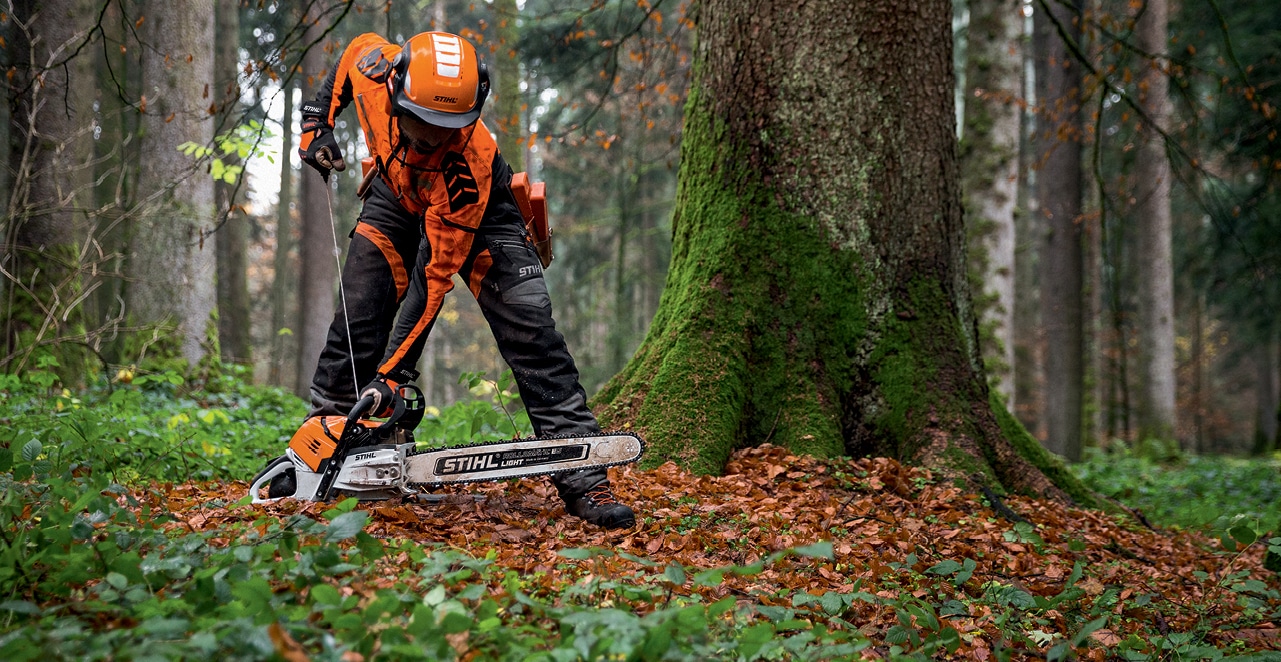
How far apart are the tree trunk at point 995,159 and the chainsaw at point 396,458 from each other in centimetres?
703

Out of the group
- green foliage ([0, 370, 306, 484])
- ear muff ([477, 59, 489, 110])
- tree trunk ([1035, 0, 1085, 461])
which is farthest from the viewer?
tree trunk ([1035, 0, 1085, 461])

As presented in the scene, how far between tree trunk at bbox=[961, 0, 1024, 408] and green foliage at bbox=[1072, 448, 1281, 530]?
1.62 metres

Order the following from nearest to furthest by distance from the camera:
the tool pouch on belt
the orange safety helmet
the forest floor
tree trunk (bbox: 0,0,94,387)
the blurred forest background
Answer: the forest floor → the orange safety helmet → the tool pouch on belt → the blurred forest background → tree trunk (bbox: 0,0,94,387)

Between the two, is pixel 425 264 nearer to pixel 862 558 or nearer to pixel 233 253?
pixel 862 558

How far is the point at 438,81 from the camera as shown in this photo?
10.6 ft

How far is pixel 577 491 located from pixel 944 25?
3.76m

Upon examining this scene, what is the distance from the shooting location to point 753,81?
5.10 metres

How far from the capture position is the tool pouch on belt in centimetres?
383

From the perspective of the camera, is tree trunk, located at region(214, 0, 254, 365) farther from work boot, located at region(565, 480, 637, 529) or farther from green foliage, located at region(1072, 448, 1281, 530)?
green foliage, located at region(1072, 448, 1281, 530)

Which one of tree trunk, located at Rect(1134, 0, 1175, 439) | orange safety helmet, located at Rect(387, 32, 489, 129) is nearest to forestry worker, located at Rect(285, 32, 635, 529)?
orange safety helmet, located at Rect(387, 32, 489, 129)

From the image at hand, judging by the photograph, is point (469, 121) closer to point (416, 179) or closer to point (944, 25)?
point (416, 179)

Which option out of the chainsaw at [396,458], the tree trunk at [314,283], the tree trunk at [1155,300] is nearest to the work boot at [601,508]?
the chainsaw at [396,458]

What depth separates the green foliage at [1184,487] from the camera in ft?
25.4

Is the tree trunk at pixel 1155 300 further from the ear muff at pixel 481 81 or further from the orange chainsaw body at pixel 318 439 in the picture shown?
the orange chainsaw body at pixel 318 439
